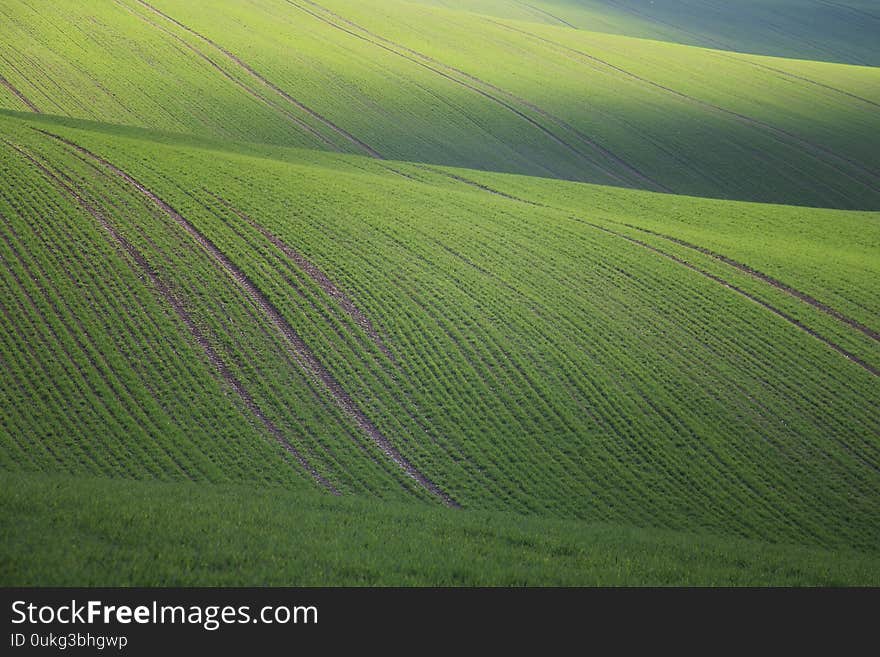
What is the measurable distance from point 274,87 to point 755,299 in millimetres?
35965

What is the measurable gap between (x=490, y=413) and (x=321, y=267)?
8.72 m

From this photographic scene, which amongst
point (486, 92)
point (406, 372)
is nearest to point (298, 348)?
point (406, 372)

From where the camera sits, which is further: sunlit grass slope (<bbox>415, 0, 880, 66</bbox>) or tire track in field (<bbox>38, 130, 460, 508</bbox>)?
sunlit grass slope (<bbox>415, 0, 880, 66</bbox>)

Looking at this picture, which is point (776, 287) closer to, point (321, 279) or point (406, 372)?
point (406, 372)

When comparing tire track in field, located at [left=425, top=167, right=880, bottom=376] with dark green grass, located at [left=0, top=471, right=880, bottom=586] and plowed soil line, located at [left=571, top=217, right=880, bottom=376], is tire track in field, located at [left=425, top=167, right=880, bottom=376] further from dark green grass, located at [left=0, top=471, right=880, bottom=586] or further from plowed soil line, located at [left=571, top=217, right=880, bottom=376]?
dark green grass, located at [left=0, top=471, right=880, bottom=586]

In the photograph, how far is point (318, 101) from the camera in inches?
2016

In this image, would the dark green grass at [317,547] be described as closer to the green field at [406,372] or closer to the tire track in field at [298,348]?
the green field at [406,372]

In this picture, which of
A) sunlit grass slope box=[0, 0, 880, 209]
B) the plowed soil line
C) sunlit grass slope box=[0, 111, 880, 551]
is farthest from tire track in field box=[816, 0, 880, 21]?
the plowed soil line

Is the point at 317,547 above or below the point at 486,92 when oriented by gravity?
below

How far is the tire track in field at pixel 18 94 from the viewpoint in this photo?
43.2 metres

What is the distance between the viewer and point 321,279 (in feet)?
83.9

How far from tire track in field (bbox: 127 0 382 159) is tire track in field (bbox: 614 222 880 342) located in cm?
2019

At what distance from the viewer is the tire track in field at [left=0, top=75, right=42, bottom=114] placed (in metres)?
43.2
